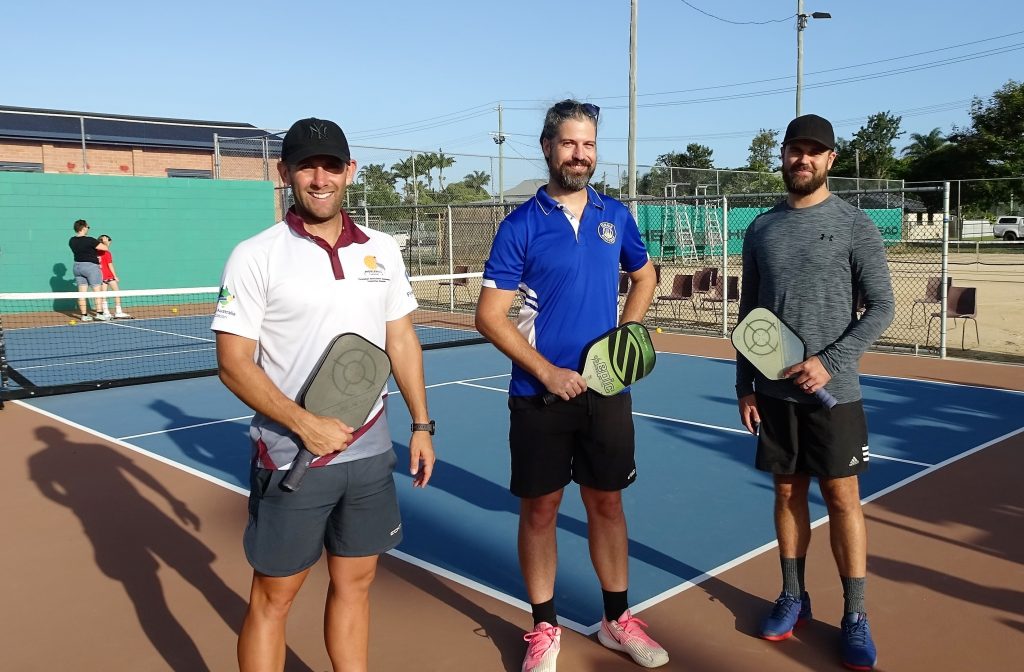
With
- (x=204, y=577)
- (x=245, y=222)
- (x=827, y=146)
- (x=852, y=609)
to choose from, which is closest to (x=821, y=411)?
(x=852, y=609)

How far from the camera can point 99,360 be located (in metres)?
12.4

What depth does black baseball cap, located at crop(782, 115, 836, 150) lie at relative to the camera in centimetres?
327

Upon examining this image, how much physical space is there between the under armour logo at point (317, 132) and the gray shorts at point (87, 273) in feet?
52.0

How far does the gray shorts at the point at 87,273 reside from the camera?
16453 millimetres

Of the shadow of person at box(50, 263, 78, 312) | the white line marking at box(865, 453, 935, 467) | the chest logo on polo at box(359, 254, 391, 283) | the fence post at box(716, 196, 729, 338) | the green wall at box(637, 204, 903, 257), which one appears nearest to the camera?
the chest logo on polo at box(359, 254, 391, 283)

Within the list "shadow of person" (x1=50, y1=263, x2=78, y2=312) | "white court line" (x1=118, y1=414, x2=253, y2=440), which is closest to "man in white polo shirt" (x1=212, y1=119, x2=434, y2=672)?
"white court line" (x1=118, y1=414, x2=253, y2=440)

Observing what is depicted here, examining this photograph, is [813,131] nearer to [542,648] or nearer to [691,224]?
[542,648]

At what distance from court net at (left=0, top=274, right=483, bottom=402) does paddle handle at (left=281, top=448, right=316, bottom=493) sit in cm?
657

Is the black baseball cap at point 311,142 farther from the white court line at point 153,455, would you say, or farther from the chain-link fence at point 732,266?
the white court line at point 153,455

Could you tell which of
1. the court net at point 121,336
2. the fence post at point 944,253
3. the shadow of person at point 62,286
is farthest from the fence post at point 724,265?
the shadow of person at point 62,286

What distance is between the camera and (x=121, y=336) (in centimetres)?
1511

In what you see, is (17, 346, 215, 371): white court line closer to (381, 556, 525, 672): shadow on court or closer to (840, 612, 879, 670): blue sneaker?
(381, 556, 525, 672): shadow on court

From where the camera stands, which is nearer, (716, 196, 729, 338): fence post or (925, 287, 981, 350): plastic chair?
(925, 287, 981, 350): plastic chair

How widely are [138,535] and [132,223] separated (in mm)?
16669
